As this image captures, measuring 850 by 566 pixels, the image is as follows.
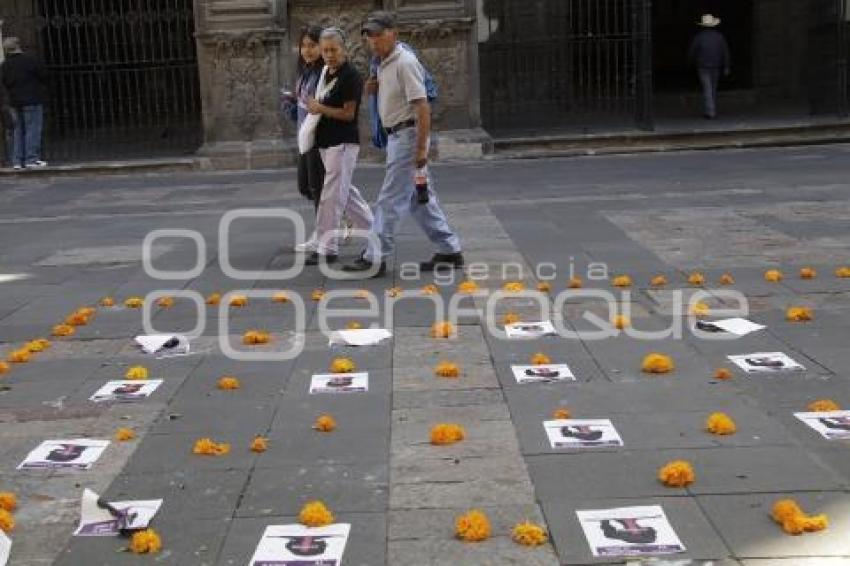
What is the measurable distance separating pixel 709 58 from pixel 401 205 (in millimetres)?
12737

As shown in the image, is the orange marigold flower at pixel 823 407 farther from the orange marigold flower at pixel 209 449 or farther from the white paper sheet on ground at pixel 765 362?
the orange marigold flower at pixel 209 449

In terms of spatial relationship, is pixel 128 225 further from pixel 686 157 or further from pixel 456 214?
pixel 686 157

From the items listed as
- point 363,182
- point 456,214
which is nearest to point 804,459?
point 456,214

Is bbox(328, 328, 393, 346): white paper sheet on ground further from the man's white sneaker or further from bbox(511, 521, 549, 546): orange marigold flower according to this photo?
bbox(511, 521, 549, 546): orange marigold flower

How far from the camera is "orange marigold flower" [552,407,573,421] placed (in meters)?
4.86

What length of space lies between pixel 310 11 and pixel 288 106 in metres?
7.64

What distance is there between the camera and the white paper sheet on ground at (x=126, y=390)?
17.9ft

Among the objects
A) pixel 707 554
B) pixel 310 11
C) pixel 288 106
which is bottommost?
pixel 707 554

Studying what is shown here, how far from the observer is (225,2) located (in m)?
16.0

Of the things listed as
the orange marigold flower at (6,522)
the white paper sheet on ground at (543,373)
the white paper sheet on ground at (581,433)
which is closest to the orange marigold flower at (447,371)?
the white paper sheet on ground at (543,373)

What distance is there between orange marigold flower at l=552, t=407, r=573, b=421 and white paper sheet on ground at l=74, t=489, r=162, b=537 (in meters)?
1.78

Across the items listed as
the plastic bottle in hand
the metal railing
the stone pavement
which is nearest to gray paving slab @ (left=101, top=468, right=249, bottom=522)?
the stone pavement

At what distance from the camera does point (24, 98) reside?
53.6ft

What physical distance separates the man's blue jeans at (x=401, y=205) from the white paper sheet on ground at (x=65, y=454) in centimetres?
367
